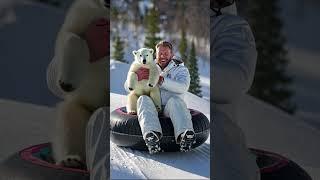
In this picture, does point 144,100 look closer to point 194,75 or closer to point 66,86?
point 194,75

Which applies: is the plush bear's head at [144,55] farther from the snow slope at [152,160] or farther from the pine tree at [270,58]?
the pine tree at [270,58]

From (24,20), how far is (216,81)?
0.95 metres

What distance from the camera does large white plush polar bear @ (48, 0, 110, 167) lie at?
272cm

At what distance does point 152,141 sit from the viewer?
2.43 m

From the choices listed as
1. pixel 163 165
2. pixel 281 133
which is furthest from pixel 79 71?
pixel 281 133

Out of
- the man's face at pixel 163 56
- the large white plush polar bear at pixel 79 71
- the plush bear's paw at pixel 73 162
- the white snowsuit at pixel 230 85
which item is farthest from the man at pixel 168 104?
the plush bear's paw at pixel 73 162

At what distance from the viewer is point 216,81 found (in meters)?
2.62

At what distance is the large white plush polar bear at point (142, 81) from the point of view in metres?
2.47

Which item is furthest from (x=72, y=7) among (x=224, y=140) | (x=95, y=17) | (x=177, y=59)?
(x=224, y=140)

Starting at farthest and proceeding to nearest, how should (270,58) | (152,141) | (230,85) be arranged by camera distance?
(270,58)
(230,85)
(152,141)

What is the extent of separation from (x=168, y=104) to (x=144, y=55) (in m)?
0.22

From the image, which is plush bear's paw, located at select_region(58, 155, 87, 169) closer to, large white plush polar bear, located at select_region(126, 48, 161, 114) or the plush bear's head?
large white plush polar bear, located at select_region(126, 48, 161, 114)

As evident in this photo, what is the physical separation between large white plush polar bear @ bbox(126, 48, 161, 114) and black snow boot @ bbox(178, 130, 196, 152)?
6.1 inches

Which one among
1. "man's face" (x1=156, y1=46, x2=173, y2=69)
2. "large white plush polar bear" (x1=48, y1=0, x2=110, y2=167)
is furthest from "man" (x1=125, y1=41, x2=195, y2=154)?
"large white plush polar bear" (x1=48, y1=0, x2=110, y2=167)
